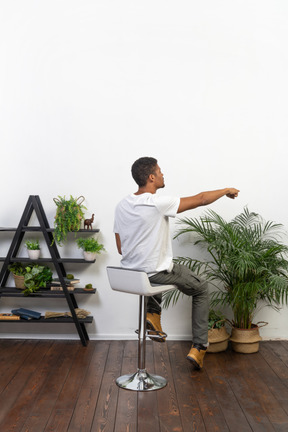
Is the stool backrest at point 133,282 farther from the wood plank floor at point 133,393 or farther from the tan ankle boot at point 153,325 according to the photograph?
the wood plank floor at point 133,393

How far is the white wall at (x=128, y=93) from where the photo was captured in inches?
176

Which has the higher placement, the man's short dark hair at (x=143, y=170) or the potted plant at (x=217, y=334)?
the man's short dark hair at (x=143, y=170)

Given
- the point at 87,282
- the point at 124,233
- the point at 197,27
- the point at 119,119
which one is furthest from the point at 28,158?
the point at 197,27

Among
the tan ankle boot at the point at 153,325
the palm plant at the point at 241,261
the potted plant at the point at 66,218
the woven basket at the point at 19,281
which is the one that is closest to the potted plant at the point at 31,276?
the woven basket at the point at 19,281

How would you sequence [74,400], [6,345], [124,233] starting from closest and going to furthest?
[74,400] < [124,233] < [6,345]

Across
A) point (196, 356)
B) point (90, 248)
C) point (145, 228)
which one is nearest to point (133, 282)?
point (145, 228)

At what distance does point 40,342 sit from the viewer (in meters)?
4.43

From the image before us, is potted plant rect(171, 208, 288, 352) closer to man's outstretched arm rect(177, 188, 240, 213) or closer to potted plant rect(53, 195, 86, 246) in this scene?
man's outstretched arm rect(177, 188, 240, 213)

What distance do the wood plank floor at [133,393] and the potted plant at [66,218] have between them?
37.1 inches

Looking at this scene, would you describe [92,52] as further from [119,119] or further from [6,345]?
[6,345]

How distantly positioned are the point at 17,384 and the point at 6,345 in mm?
985

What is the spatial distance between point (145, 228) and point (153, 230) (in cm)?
5

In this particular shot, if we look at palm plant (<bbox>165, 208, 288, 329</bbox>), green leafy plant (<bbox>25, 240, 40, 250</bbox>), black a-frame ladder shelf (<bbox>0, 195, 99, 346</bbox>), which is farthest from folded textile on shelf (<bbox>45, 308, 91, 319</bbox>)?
palm plant (<bbox>165, 208, 288, 329</bbox>)

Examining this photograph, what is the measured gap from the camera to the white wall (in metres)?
4.46
